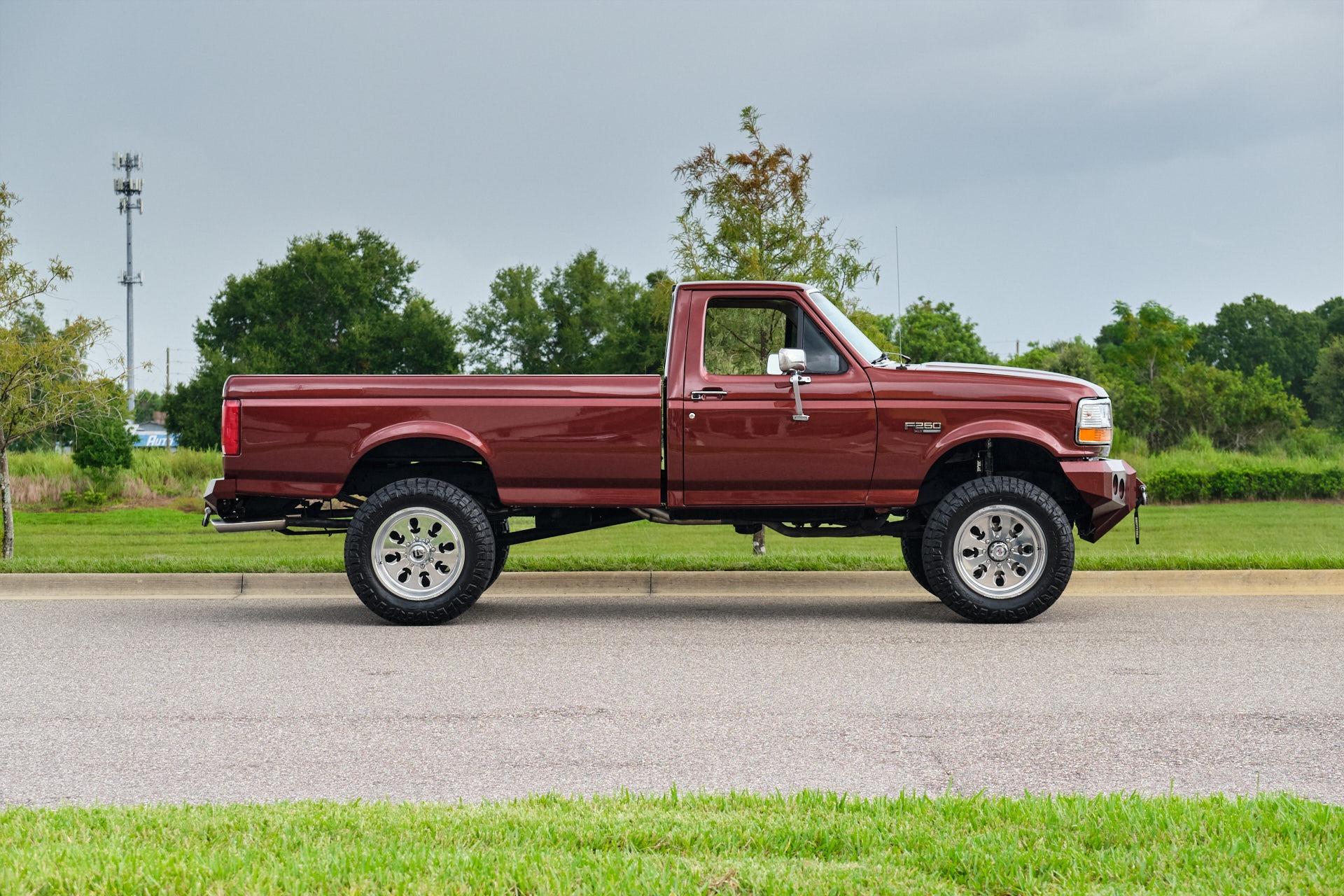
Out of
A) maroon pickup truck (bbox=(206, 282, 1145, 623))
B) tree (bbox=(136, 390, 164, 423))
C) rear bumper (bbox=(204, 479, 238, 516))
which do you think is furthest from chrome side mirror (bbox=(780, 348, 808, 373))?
tree (bbox=(136, 390, 164, 423))

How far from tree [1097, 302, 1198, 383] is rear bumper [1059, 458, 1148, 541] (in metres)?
Answer: 35.0

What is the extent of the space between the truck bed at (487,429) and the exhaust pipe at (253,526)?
0.77 ft

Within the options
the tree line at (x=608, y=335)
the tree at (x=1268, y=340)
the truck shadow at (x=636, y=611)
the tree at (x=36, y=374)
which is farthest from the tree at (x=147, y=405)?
the truck shadow at (x=636, y=611)

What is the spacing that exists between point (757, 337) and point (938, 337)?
66.1m

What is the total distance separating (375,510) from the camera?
9.02m

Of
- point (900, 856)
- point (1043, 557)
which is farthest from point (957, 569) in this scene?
point (900, 856)

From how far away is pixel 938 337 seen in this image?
77.1 metres

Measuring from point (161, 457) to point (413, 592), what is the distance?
2420 centimetres

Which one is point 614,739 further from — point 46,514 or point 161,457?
point 161,457

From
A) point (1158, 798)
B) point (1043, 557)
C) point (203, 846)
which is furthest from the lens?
point (1043, 557)

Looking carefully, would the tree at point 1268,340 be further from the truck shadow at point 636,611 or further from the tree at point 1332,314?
the truck shadow at point 636,611

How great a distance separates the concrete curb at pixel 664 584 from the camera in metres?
10.9

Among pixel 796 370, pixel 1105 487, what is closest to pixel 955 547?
pixel 1105 487

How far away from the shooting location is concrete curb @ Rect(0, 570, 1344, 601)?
10891 millimetres
